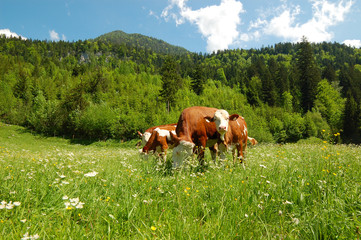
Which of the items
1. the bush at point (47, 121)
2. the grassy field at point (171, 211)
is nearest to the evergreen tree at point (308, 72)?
the grassy field at point (171, 211)

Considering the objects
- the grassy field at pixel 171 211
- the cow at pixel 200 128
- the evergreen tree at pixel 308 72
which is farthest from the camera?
the evergreen tree at pixel 308 72

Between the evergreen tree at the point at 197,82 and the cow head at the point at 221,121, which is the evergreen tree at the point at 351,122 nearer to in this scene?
the evergreen tree at the point at 197,82

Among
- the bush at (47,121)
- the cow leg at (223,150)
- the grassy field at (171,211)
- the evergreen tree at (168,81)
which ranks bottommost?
the bush at (47,121)

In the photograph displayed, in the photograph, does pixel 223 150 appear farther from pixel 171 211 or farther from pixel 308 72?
pixel 308 72

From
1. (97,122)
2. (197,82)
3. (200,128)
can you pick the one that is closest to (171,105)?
(97,122)

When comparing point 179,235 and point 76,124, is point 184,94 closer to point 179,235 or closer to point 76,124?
point 76,124

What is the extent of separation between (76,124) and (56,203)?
187 feet

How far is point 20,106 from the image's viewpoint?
67938mm

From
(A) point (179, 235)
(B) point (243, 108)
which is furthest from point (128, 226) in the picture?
(B) point (243, 108)

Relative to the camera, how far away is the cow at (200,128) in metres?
5.70

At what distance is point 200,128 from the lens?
665 cm

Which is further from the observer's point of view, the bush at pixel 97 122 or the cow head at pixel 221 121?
the bush at pixel 97 122

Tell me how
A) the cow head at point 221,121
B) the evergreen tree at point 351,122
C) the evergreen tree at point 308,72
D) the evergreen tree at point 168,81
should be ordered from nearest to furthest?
the cow head at point 221,121 < the evergreen tree at point 351,122 < the evergreen tree at point 168,81 < the evergreen tree at point 308,72

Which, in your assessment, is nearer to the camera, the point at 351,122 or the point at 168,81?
the point at 351,122
